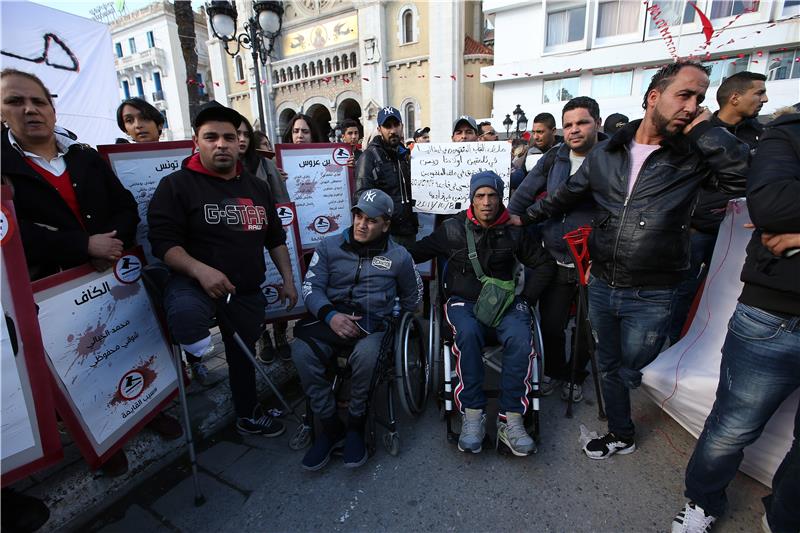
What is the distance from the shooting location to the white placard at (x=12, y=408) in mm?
1482

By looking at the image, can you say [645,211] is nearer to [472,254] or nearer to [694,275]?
[472,254]

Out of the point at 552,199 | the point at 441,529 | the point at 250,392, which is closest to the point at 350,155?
the point at 552,199

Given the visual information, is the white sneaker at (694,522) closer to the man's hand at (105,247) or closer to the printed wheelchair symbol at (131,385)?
the printed wheelchair symbol at (131,385)

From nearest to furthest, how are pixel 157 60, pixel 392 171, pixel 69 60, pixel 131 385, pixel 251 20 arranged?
pixel 131 385 → pixel 392 171 → pixel 69 60 → pixel 251 20 → pixel 157 60

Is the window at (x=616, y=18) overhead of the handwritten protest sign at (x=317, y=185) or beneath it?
overhead

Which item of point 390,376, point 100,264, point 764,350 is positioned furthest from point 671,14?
point 100,264

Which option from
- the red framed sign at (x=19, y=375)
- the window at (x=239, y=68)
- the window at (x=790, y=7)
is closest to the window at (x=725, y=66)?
the window at (x=790, y=7)

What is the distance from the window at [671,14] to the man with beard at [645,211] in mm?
18810

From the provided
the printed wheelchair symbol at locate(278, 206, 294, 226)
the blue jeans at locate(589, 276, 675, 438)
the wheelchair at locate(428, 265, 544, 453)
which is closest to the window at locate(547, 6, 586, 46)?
the printed wheelchair symbol at locate(278, 206, 294, 226)

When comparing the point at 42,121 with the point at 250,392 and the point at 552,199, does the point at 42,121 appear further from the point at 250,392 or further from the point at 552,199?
the point at 552,199

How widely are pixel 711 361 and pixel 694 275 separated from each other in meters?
1.22

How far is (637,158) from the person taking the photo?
1.98 m

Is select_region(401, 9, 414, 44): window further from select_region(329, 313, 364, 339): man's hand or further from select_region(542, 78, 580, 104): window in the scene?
select_region(329, 313, 364, 339): man's hand

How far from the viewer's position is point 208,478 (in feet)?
7.55
